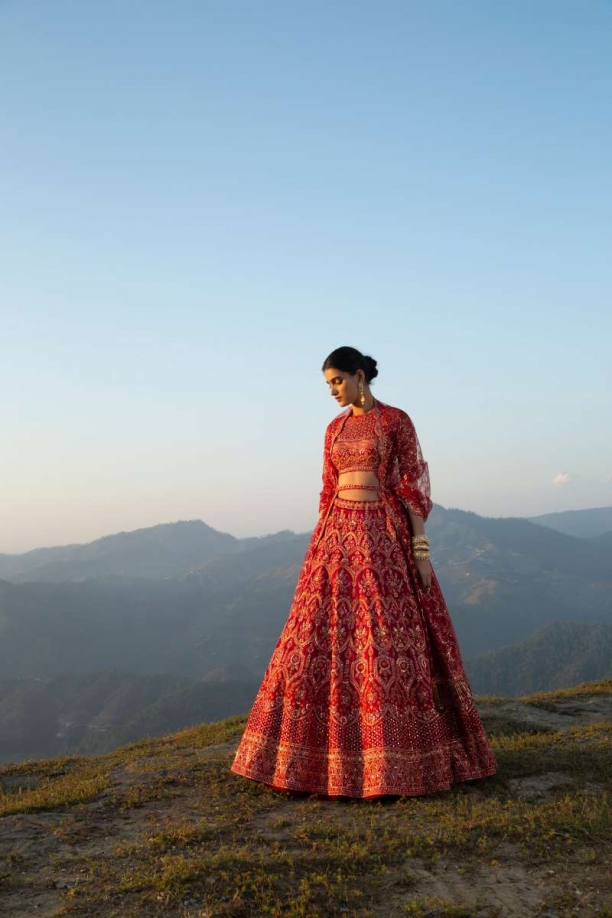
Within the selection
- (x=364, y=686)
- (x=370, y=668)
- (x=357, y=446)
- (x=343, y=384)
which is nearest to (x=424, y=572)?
(x=370, y=668)

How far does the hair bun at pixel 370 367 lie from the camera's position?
5527mm

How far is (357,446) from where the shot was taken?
5465mm

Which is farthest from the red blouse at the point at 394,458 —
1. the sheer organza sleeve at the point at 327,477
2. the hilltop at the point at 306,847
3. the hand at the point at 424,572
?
the hilltop at the point at 306,847

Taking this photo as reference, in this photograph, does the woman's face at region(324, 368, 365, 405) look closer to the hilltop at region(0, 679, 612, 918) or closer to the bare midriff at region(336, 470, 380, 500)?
the bare midriff at region(336, 470, 380, 500)

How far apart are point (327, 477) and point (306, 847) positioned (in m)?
2.74

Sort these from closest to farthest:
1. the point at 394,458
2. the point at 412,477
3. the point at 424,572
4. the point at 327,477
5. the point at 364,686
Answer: the point at 364,686 → the point at 424,572 → the point at 412,477 → the point at 394,458 → the point at 327,477

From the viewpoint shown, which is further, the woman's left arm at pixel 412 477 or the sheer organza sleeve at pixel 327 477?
the sheer organza sleeve at pixel 327 477

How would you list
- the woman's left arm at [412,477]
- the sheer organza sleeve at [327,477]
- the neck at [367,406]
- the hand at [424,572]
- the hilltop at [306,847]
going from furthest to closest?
the sheer organza sleeve at [327,477]
the neck at [367,406]
the woman's left arm at [412,477]
the hand at [424,572]
the hilltop at [306,847]

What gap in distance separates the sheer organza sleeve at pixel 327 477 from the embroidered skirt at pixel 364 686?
1.20 ft

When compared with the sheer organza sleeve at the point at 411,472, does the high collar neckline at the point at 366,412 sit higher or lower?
higher

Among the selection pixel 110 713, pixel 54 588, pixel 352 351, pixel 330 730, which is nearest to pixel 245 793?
pixel 330 730

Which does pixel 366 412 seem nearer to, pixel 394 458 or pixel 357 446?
pixel 357 446

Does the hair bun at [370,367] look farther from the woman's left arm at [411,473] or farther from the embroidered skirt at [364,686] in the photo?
the embroidered skirt at [364,686]

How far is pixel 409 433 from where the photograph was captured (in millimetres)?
5438
